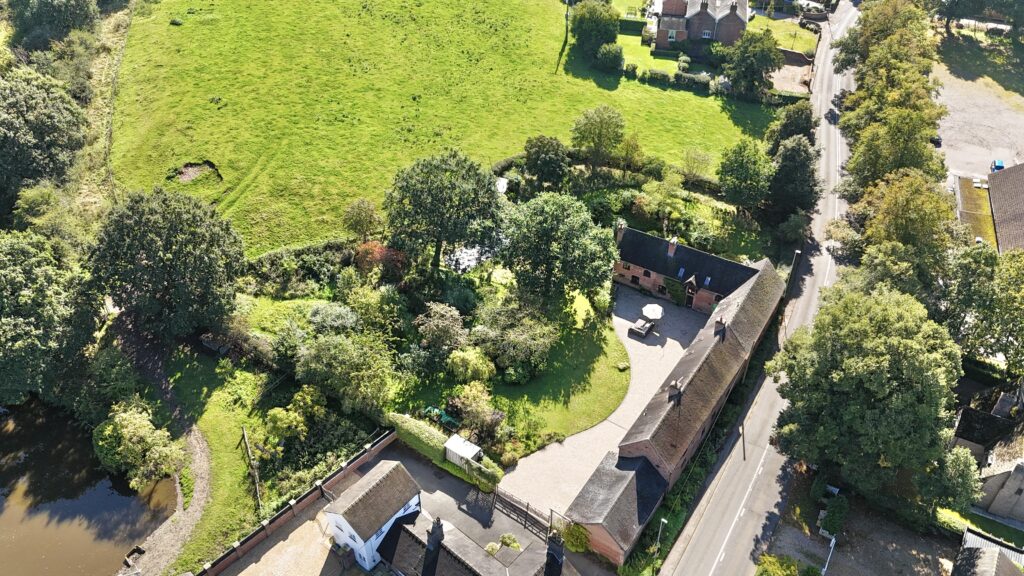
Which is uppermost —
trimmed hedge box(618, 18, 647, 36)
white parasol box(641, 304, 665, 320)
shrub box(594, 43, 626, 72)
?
trimmed hedge box(618, 18, 647, 36)

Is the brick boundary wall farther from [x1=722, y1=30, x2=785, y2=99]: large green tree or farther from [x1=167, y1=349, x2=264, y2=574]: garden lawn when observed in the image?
[x1=722, y1=30, x2=785, y2=99]: large green tree

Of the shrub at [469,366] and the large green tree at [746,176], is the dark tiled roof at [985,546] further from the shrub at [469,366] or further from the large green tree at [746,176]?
the large green tree at [746,176]

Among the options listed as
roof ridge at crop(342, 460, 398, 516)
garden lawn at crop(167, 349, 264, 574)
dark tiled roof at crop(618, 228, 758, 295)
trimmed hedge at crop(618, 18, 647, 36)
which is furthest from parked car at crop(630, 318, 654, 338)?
trimmed hedge at crop(618, 18, 647, 36)

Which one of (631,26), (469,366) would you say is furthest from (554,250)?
(631,26)

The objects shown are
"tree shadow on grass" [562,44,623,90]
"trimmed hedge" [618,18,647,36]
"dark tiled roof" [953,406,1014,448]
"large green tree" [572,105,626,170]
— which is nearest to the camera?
"dark tiled roof" [953,406,1014,448]

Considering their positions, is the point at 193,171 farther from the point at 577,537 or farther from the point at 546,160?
the point at 577,537

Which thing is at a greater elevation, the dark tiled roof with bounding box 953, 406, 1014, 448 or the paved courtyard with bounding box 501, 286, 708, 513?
the dark tiled roof with bounding box 953, 406, 1014, 448
